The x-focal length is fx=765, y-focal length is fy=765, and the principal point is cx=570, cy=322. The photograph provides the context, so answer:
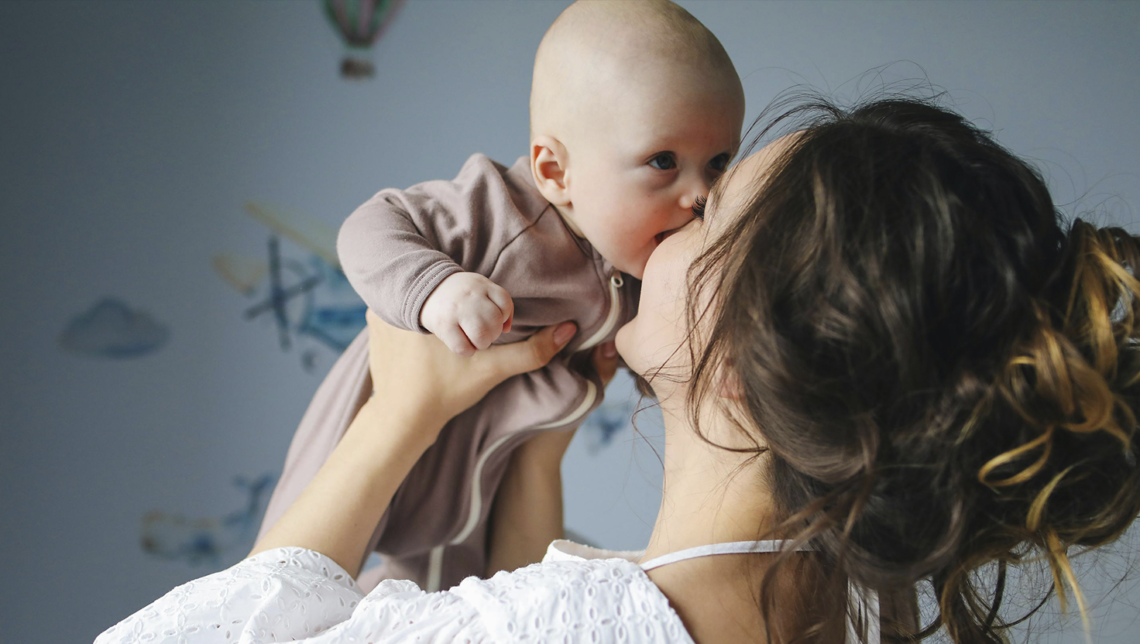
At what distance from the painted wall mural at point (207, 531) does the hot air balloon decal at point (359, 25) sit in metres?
0.98

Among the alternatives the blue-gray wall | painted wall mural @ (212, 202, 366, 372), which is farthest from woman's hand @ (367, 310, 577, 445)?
painted wall mural @ (212, 202, 366, 372)

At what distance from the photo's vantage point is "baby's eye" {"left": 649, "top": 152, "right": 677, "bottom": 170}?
0.86 meters

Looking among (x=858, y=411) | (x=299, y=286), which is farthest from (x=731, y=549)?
(x=299, y=286)

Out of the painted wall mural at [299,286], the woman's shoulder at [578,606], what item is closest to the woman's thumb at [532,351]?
the woman's shoulder at [578,606]

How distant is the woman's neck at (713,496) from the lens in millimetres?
646

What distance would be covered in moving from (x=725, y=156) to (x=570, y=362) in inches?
13.5

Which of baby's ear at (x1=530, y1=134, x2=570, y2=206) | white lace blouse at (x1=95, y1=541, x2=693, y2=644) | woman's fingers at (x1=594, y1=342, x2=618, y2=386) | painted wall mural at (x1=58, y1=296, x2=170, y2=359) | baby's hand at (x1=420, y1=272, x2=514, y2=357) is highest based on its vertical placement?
baby's ear at (x1=530, y1=134, x2=570, y2=206)

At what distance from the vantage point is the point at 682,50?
2.78ft

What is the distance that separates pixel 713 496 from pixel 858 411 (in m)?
0.18

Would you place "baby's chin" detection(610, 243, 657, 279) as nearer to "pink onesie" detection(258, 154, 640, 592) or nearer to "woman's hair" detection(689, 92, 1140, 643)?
"pink onesie" detection(258, 154, 640, 592)

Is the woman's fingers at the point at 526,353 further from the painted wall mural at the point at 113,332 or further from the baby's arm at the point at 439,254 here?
the painted wall mural at the point at 113,332

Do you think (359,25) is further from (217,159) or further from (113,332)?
(113,332)

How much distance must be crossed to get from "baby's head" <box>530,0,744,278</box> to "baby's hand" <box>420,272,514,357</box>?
0.61ft

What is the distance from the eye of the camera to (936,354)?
0.51m
